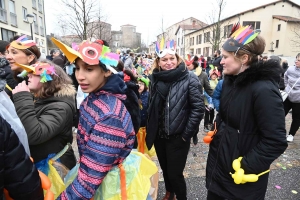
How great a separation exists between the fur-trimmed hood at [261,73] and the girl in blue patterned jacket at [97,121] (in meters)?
1.03

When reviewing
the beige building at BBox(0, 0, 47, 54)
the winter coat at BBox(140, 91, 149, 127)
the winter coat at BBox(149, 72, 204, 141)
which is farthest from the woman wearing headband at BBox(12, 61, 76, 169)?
the beige building at BBox(0, 0, 47, 54)

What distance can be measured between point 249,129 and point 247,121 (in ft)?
0.24

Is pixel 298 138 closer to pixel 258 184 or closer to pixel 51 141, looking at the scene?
pixel 258 184

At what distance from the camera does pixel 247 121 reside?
5.64 feet

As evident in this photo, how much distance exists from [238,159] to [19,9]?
25019 mm

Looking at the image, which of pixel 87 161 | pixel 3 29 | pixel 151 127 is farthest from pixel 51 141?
pixel 3 29

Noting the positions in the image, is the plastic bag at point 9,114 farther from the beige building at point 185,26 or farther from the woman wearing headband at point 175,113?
the beige building at point 185,26

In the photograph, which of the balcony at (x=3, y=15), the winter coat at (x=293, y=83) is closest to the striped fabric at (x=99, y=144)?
the winter coat at (x=293, y=83)

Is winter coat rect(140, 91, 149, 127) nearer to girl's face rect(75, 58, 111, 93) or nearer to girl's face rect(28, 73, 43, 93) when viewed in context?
girl's face rect(28, 73, 43, 93)

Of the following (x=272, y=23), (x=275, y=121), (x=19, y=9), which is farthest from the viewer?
(x=272, y=23)

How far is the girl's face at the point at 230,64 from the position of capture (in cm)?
180

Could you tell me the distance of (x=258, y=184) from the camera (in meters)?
1.82

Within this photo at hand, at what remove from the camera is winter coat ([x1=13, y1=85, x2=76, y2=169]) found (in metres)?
1.61

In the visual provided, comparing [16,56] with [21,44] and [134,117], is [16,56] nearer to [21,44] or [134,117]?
[21,44]
